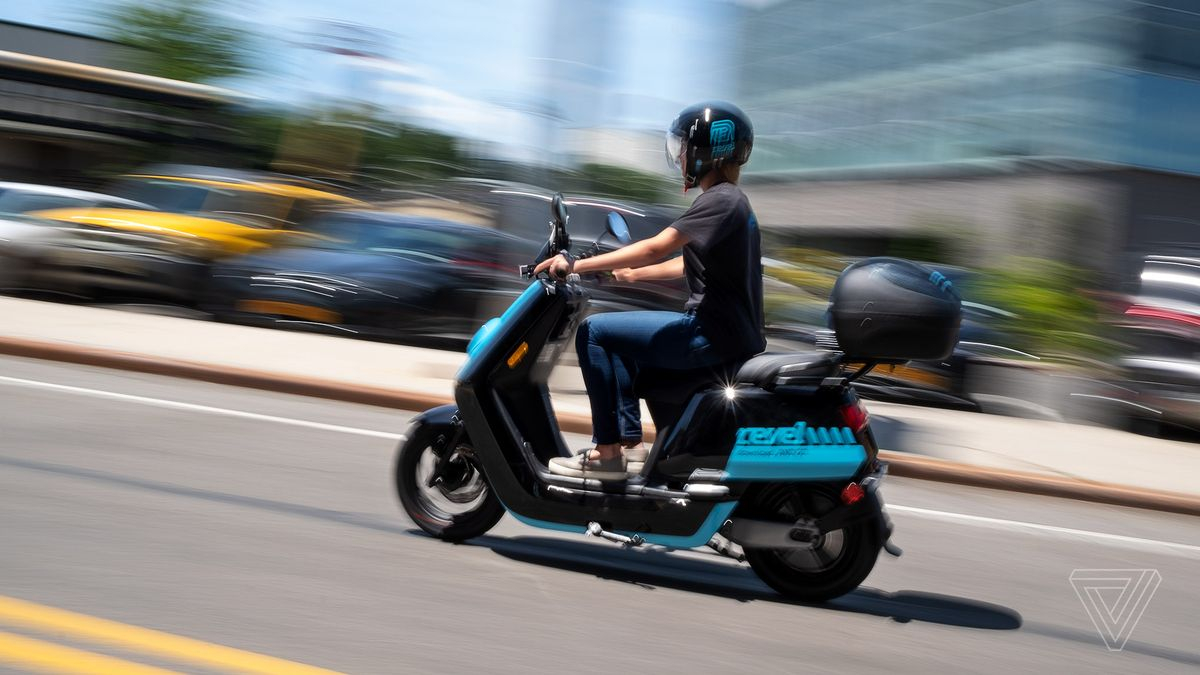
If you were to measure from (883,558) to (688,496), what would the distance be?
1.46 m

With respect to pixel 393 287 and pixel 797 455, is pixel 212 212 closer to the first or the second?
pixel 393 287

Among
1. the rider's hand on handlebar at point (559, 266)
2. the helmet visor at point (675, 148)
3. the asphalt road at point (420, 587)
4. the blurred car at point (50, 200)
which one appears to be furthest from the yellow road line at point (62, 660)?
the blurred car at point (50, 200)

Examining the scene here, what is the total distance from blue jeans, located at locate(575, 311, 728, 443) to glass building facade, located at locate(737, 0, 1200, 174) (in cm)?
2414

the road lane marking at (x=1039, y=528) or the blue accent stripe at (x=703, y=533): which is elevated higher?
the blue accent stripe at (x=703, y=533)

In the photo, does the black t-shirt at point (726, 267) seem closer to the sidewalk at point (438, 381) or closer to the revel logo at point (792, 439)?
the revel logo at point (792, 439)

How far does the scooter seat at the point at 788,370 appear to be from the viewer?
484 cm

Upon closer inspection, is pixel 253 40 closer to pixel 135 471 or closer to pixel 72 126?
pixel 72 126

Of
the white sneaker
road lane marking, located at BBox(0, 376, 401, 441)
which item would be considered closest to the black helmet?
the white sneaker

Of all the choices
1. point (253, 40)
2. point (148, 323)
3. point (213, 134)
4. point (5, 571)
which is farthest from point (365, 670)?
point (253, 40)

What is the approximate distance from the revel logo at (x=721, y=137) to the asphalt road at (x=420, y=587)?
1714 millimetres

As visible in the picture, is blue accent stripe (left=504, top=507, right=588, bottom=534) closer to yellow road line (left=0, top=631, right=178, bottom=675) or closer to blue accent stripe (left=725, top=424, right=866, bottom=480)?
blue accent stripe (left=725, top=424, right=866, bottom=480)

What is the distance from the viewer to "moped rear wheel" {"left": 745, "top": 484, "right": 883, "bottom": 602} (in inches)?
192

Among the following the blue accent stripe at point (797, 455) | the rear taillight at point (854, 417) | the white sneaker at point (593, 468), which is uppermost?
the rear taillight at point (854, 417)

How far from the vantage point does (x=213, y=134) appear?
33.6m
